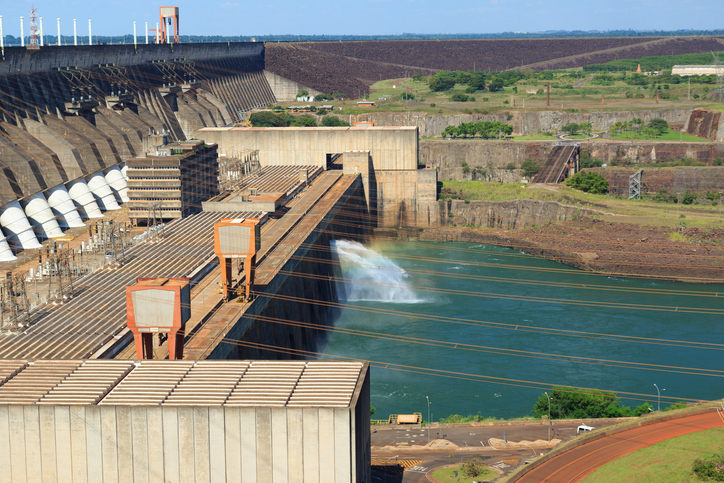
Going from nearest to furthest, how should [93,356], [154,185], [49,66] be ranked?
1. [93,356]
2. [154,185]
3. [49,66]

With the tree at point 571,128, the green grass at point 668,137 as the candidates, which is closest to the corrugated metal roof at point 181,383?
the green grass at point 668,137

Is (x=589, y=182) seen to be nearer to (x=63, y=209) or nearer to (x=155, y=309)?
(x=63, y=209)

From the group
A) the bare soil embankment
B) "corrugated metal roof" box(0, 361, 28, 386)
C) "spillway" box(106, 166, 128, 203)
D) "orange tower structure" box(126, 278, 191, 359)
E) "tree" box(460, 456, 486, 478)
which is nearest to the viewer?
"corrugated metal roof" box(0, 361, 28, 386)

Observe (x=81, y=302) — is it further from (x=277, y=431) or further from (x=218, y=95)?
(x=218, y=95)

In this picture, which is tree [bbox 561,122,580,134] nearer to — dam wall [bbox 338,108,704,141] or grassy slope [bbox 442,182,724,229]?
dam wall [bbox 338,108,704,141]

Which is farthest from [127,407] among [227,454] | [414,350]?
[414,350]

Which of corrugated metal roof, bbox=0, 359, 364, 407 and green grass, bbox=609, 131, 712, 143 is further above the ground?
green grass, bbox=609, 131, 712, 143

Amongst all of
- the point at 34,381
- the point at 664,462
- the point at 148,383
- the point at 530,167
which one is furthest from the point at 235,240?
the point at 530,167

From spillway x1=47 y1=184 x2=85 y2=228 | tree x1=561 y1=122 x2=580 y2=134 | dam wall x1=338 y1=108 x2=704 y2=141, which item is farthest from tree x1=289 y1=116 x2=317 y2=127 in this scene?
spillway x1=47 y1=184 x2=85 y2=228
